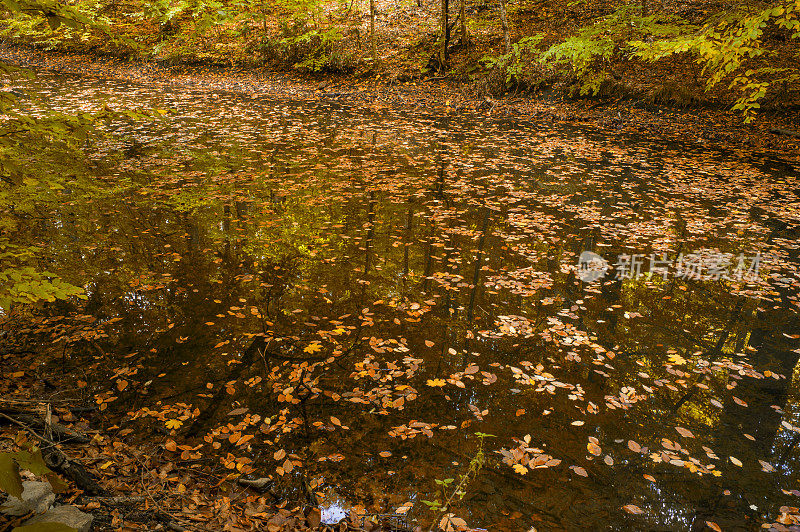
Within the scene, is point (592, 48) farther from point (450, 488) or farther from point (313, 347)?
point (450, 488)

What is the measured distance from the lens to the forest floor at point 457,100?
1237cm

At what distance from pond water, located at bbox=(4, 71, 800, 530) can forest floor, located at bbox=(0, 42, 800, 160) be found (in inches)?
158

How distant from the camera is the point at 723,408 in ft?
12.2

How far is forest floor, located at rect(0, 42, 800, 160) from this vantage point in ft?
40.6

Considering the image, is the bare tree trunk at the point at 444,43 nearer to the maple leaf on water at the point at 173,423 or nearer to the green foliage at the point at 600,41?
the green foliage at the point at 600,41

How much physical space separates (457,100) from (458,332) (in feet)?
47.1

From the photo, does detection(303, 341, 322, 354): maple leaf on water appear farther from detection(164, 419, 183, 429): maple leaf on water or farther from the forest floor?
the forest floor

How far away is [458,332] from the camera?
459 cm

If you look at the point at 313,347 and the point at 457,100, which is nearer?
the point at 313,347

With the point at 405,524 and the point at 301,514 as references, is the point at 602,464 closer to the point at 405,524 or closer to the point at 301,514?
the point at 405,524

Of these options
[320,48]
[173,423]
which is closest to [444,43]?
[320,48]

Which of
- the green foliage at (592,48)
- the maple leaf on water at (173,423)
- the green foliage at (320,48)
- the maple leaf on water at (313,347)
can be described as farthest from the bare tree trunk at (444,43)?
the maple leaf on water at (173,423)

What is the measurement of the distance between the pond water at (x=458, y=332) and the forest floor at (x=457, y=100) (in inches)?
158

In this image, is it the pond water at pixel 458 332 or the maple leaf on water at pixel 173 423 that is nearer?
the pond water at pixel 458 332
